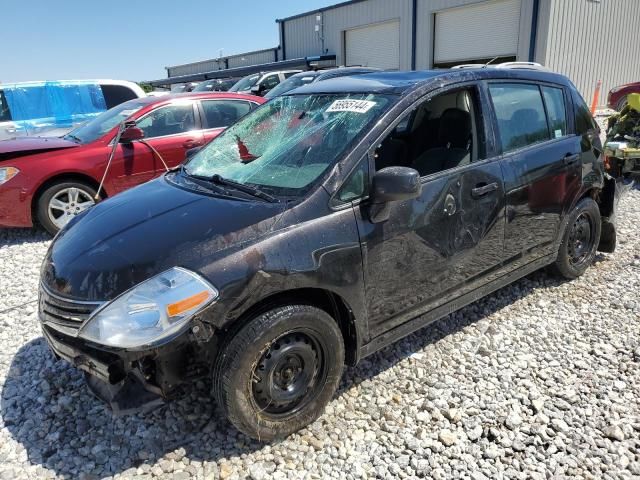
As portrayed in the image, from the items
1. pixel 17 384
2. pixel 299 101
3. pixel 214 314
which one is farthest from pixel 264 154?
pixel 17 384

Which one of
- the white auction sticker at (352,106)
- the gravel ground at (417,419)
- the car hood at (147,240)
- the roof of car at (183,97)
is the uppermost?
the white auction sticker at (352,106)

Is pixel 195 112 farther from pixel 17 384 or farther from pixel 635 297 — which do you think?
pixel 635 297

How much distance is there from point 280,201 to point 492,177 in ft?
4.91

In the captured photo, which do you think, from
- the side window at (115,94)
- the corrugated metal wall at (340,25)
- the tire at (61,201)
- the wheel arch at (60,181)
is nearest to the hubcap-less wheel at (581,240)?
the wheel arch at (60,181)

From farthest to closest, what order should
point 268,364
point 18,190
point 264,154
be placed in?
point 18,190, point 264,154, point 268,364

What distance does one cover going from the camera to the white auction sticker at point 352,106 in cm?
285

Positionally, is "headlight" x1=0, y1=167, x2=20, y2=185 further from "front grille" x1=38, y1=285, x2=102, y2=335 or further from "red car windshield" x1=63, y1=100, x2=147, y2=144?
"front grille" x1=38, y1=285, x2=102, y2=335

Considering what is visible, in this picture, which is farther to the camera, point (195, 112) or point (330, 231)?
point (195, 112)

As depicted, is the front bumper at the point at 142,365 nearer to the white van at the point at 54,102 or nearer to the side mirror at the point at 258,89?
the white van at the point at 54,102

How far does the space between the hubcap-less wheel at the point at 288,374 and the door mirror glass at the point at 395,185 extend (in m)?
0.80

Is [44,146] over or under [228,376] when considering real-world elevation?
over

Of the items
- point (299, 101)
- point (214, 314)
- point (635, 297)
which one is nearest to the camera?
point (214, 314)

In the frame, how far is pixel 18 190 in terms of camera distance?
5.38 m

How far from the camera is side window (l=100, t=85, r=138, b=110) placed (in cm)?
1031
